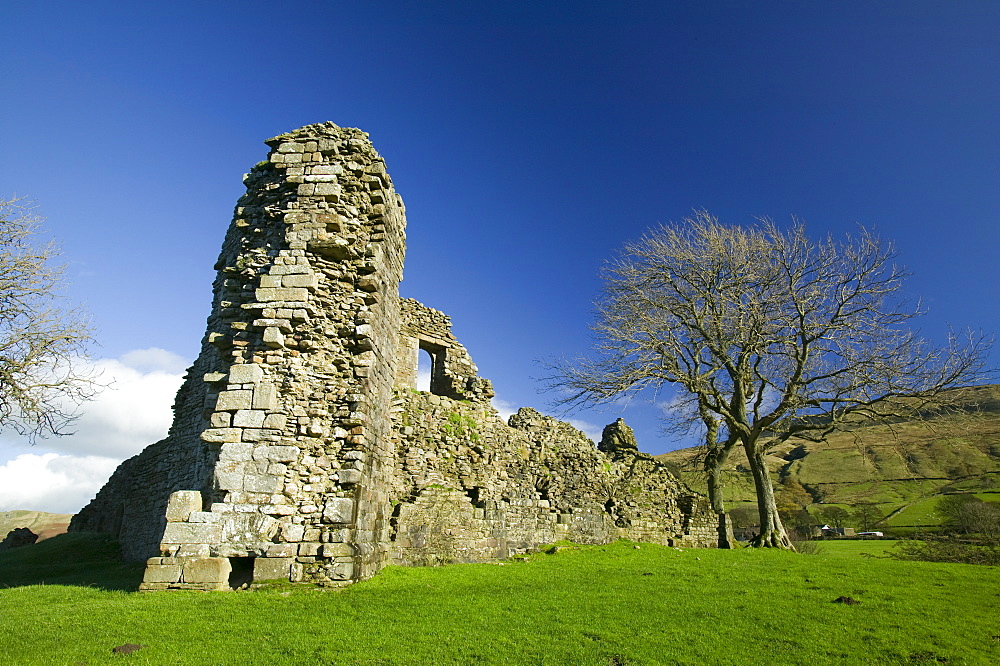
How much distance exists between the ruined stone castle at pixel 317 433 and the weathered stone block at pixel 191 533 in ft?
0.05

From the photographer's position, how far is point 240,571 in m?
7.22

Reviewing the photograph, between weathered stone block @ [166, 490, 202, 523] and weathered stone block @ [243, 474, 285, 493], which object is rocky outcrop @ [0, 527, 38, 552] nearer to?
weathered stone block @ [166, 490, 202, 523]

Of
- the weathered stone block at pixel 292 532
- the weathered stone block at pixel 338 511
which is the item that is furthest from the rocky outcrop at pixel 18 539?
the weathered stone block at pixel 338 511

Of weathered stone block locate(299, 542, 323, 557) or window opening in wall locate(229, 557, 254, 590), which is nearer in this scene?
window opening in wall locate(229, 557, 254, 590)

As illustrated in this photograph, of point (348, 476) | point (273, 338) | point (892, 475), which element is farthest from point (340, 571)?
point (892, 475)

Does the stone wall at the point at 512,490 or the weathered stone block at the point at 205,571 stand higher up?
the stone wall at the point at 512,490

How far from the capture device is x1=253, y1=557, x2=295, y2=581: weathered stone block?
698 cm

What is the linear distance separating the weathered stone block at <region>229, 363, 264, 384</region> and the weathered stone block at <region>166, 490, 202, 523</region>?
166 centimetres

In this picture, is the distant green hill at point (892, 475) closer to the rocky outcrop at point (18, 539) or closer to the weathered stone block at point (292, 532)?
the weathered stone block at point (292, 532)

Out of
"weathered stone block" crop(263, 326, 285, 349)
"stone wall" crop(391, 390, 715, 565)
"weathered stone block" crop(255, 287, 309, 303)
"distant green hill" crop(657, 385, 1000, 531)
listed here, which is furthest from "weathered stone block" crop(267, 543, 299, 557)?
"distant green hill" crop(657, 385, 1000, 531)

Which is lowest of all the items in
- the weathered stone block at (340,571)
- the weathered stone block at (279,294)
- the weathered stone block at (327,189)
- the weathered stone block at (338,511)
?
the weathered stone block at (340,571)

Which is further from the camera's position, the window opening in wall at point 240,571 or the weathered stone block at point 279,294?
the weathered stone block at point 279,294

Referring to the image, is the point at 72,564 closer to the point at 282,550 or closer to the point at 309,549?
the point at 282,550

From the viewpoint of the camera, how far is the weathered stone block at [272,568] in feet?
22.9
